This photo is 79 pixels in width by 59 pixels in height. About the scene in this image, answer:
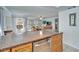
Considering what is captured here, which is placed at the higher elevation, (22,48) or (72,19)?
(72,19)

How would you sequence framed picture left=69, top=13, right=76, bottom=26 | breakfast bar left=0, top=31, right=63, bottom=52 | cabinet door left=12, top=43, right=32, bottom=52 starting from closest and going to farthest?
cabinet door left=12, top=43, right=32, bottom=52 < breakfast bar left=0, top=31, right=63, bottom=52 < framed picture left=69, top=13, right=76, bottom=26

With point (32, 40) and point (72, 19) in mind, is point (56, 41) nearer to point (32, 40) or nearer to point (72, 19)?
point (32, 40)

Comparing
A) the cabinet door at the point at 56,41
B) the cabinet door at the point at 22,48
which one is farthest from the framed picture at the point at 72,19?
the cabinet door at the point at 22,48

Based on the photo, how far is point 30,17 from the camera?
4.01 ft

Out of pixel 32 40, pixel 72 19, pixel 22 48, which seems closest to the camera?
pixel 22 48

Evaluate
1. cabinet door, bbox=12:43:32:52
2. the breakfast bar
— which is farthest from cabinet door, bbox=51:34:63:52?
cabinet door, bbox=12:43:32:52

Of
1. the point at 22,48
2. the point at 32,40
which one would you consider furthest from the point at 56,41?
the point at 22,48

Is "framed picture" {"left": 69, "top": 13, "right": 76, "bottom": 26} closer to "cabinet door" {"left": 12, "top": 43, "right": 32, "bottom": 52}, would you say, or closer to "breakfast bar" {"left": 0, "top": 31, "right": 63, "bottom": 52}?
"breakfast bar" {"left": 0, "top": 31, "right": 63, "bottom": 52}

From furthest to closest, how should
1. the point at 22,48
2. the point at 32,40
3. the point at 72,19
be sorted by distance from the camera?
the point at 72,19
the point at 32,40
the point at 22,48

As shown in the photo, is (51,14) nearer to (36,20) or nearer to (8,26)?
(36,20)

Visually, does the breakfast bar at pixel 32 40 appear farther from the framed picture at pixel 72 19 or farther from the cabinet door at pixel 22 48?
the framed picture at pixel 72 19
